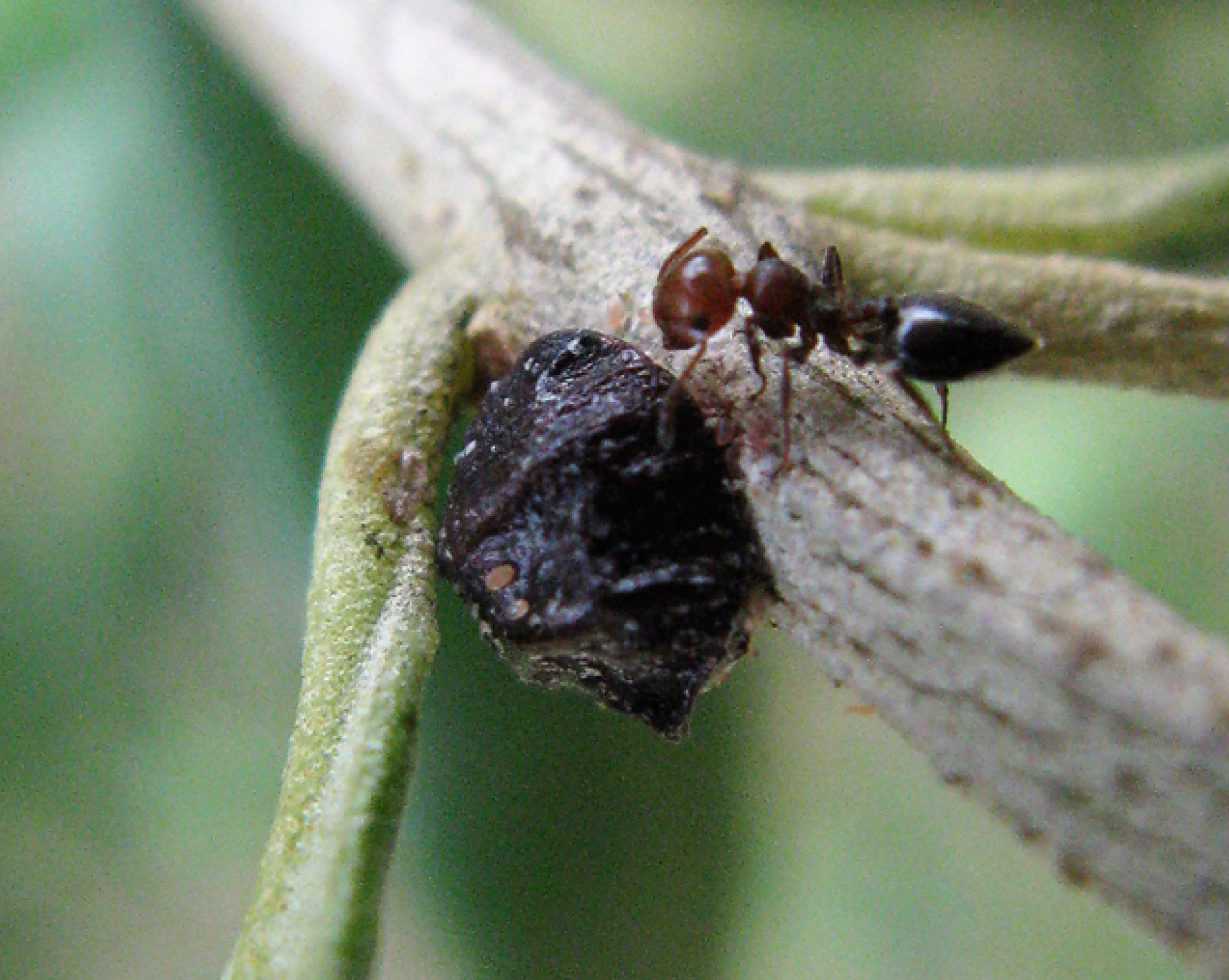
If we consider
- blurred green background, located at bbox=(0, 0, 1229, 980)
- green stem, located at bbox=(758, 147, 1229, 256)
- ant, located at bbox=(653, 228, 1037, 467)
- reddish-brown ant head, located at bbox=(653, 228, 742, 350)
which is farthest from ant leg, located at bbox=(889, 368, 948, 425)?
blurred green background, located at bbox=(0, 0, 1229, 980)

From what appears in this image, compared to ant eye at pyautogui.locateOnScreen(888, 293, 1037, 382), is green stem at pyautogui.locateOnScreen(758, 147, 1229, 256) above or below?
above

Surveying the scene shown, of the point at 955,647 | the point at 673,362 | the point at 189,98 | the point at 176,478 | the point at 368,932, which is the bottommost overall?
the point at 368,932

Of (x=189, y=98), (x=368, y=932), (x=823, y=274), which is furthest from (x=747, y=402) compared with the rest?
(x=189, y=98)

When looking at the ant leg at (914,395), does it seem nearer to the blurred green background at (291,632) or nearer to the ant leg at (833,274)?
the ant leg at (833,274)

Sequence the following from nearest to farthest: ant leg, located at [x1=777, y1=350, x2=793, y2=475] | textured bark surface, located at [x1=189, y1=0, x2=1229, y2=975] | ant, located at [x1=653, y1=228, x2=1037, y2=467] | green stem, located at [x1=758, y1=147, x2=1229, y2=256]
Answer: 1. textured bark surface, located at [x1=189, y1=0, x2=1229, y2=975]
2. ant leg, located at [x1=777, y1=350, x2=793, y2=475]
3. ant, located at [x1=653, y1=228, x2=1037, y2=467]
4. green stem, located at [x1=758, y1=147, x2=1229, y2=256]

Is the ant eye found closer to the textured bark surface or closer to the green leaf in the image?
the textured bark surface

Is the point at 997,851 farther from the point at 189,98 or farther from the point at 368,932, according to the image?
the point at 189,98
